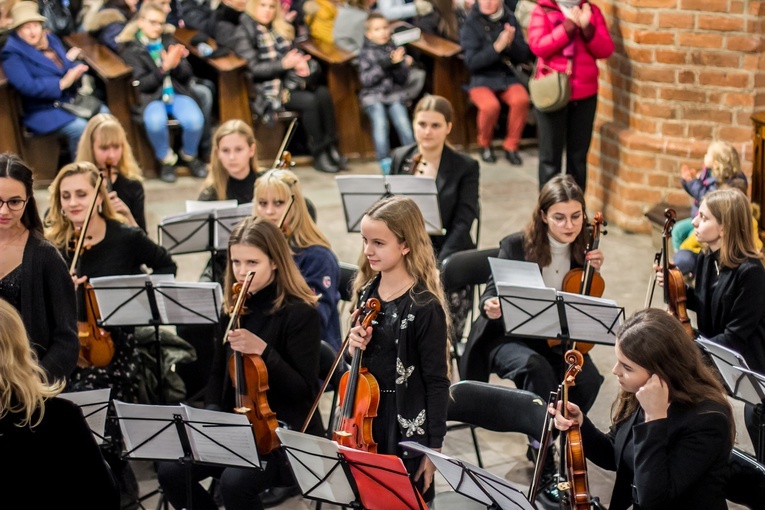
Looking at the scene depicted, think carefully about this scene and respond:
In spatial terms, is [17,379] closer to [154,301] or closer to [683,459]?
[154,301]

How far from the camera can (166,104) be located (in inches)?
321

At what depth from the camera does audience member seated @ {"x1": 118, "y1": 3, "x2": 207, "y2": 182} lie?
8.02 meters

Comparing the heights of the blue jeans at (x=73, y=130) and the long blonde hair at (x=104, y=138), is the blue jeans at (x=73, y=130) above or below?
below

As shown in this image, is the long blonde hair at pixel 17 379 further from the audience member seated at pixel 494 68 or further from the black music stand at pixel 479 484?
the audience member seated at pixel 494 68

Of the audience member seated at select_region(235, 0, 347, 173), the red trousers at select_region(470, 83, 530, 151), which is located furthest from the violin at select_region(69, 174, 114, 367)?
the red trousers at select_region(470, 83, 530, 151)

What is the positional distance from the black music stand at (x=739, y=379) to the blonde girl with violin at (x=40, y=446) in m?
2.10

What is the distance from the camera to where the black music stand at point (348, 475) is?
3.05 metres

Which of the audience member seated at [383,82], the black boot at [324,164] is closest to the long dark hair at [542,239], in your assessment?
the audience member seated at [383,82]

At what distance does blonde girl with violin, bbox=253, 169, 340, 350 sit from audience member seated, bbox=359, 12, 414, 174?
11.7 ft

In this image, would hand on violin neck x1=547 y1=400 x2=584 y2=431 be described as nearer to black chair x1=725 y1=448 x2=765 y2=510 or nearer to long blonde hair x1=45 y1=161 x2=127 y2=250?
black chair x1=725 y1=448 x2=765 y2=510

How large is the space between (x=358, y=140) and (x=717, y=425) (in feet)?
20.3

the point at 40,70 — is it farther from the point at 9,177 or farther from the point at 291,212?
the point at 9,177

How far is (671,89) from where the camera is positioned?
6797 millimetres

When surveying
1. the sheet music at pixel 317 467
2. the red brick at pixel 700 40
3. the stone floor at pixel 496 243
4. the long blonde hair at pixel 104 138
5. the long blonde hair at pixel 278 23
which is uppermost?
the long blonde hair at pixel 278 23
